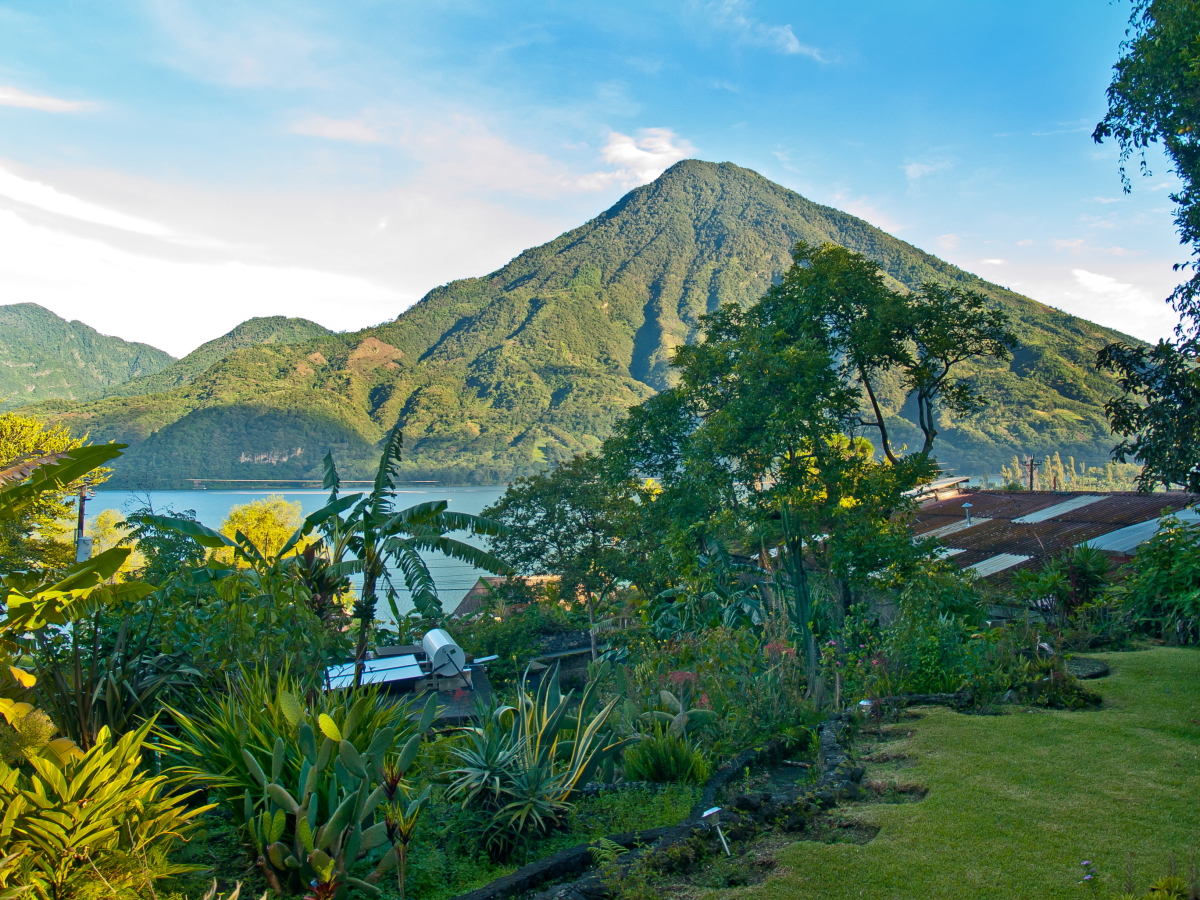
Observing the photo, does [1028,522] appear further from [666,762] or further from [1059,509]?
[666,762]

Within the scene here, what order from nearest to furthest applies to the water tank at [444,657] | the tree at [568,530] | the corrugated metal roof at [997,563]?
the water tank at [444,657]
the corrugated metal roof at [997,563]
the tree at [568,530]

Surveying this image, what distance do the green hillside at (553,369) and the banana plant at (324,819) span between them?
89065 mm

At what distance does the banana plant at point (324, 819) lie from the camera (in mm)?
3008

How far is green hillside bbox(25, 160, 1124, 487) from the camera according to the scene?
86375mm

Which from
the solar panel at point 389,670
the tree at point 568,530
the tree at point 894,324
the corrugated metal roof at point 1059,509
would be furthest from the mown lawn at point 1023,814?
the tree at point 568,530

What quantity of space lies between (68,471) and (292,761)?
2.01 meters

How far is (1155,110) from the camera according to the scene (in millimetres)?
9344

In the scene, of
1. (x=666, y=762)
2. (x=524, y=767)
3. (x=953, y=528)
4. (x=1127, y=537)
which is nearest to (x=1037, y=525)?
(x=953, y=528)

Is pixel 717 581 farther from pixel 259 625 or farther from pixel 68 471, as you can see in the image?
pixel 68 471

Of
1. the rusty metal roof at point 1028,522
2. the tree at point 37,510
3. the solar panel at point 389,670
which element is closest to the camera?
the solar panel at point 389,670

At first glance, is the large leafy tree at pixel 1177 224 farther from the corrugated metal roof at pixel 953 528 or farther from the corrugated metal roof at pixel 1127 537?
the corrugated metal roof at pixel 953 528

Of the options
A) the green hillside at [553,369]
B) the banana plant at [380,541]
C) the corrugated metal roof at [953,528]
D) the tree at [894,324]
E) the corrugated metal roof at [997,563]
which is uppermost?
the green hillside at [553,369]

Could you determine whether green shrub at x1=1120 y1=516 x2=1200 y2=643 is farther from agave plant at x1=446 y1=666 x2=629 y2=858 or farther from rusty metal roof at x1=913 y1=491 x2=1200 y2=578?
agave plant at x1=446 y1=666 x2=629 y2=858

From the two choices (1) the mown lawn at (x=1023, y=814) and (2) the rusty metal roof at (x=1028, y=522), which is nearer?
(1) the mown lawn at (x=1023, y=814)
